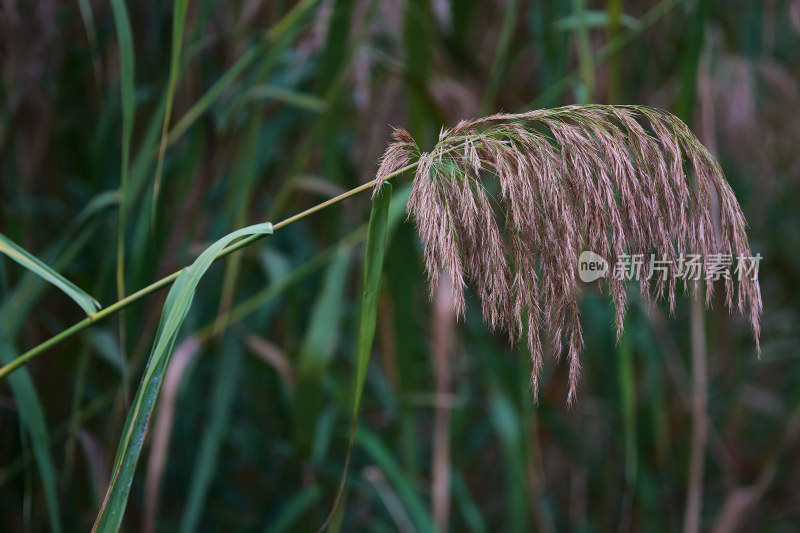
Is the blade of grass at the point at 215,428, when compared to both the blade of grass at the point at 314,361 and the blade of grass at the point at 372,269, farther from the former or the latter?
the blade of grass at the point at 372,269

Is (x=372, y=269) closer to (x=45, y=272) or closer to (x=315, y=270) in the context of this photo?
(x=45, y=272)

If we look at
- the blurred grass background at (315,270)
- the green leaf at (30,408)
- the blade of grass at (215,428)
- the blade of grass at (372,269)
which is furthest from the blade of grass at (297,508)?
the blade of grass at (372,269)

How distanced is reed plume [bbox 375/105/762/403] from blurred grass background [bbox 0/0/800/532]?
284 millimetres

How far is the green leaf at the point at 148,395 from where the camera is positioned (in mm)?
441

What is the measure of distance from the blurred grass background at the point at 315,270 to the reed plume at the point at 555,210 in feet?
0.93

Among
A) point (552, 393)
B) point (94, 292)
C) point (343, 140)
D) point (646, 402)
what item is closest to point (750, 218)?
point (646, 402)

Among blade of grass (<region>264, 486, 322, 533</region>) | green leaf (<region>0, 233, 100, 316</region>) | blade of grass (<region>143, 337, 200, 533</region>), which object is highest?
green leaf (<region>0, 233, 100, 316</region>)

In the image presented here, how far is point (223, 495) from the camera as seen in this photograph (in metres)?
1.22

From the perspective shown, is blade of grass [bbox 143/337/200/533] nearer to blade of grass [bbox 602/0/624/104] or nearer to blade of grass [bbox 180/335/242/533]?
blade of grass [bbox 180/335/242/533]

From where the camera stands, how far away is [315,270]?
1164 millimetres

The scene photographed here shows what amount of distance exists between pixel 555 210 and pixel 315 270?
29.1 inches

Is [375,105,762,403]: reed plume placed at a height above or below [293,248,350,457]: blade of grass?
above

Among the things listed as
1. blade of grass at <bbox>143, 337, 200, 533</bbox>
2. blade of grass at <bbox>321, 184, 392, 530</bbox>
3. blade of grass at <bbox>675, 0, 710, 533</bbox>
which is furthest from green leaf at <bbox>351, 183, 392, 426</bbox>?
blade of grass at <bbox>143, 337, 200, 533</bbox>

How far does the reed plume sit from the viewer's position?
1.49 feet
